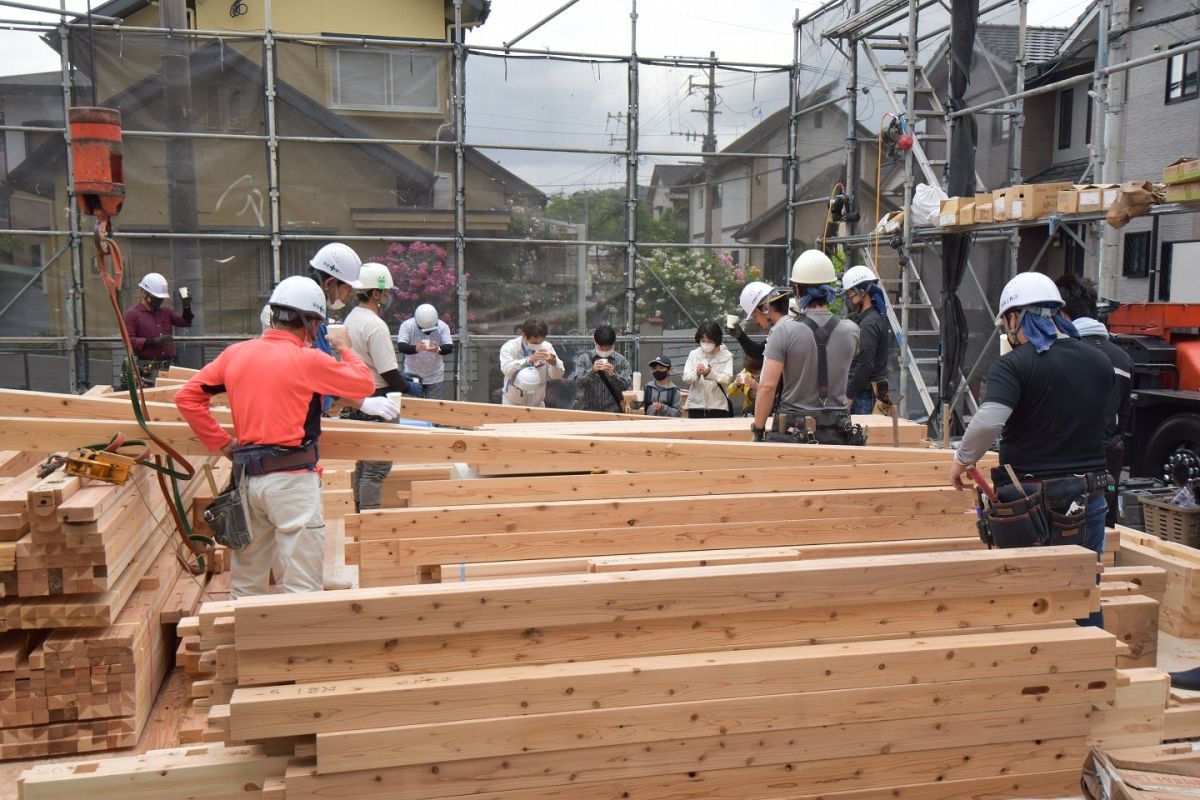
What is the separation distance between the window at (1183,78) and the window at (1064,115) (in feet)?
11.7

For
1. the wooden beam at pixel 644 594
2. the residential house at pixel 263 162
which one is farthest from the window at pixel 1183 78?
the wooden beam at pixel 644 594

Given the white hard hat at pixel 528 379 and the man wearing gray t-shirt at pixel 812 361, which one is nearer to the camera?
the man wearing gray t-shirt at pixel 812 361

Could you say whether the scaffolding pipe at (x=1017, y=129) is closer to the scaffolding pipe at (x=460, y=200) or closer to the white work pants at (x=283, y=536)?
the scaffolding pipe at (x=460, y=200)

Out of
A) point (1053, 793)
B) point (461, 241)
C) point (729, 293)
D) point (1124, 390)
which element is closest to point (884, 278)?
point (729, 293)

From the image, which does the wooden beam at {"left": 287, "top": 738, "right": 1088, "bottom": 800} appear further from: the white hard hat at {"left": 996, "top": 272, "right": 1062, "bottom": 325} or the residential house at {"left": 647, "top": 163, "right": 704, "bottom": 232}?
the residential house at {"left": 647, "top": 163, "right": 704, "bottom": 232}

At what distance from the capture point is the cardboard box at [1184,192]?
8.04 metres

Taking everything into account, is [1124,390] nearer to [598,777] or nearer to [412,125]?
[598,777]

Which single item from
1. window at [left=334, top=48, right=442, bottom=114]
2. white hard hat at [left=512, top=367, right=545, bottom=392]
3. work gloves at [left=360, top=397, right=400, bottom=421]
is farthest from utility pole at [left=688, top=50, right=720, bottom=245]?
work gloves at [left=360, top=397, right=400, bottom=421]

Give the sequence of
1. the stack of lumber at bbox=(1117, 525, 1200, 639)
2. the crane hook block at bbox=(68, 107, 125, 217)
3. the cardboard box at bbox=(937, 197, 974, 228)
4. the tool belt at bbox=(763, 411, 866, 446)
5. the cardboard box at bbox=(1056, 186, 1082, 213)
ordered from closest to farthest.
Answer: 1. the crane hook block at bbox=(68, 107, 125, 217)
2. the stack of lumber at bbox=(1117, 525, 1200, 639)
3. the tool belt at bbox=(763, 411, 866, 446)
4. the cardboard box at bbox=(1056, 186, 1082, 213)
5. the cardboard box at bbox=(937, 197, 974, 228)

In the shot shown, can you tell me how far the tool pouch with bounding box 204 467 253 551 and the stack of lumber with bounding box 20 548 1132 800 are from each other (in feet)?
3.01

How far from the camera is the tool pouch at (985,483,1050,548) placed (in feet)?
15.4

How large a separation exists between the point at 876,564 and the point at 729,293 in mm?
11521

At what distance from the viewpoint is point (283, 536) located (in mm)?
4953

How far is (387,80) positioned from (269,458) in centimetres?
1040
